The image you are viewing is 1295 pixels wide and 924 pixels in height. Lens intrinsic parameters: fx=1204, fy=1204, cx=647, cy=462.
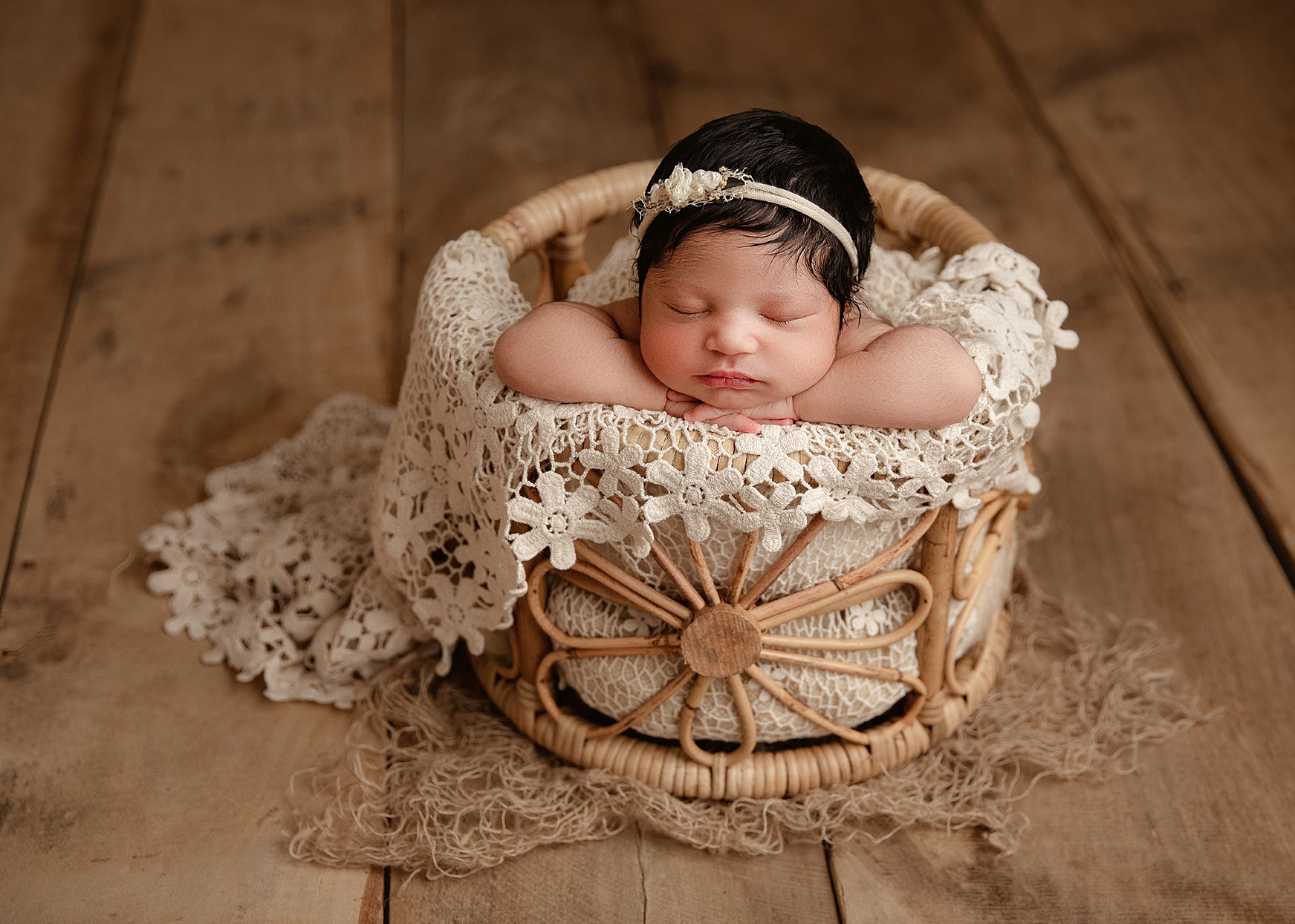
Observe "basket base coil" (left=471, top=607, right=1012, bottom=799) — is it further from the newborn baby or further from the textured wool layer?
the newborn baby

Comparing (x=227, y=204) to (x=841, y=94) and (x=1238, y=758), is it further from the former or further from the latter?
(x=1238, y=758)

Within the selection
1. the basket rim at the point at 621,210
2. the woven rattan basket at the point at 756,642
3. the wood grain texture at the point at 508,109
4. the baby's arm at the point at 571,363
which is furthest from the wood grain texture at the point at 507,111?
the baby's arm at the point at 571,363

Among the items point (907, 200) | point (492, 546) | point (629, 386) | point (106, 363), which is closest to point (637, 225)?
point (629, 386)

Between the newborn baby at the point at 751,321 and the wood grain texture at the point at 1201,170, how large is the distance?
694mm

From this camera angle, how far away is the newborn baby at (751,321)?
84cm

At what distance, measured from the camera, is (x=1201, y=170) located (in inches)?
70.9

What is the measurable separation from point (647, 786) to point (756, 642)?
19cm

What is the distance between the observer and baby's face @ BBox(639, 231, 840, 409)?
32.9 inches

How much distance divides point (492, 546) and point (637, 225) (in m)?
0.27

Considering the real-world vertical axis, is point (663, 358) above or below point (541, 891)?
above

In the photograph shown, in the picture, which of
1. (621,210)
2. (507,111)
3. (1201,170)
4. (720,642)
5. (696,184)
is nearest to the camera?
(696,184)

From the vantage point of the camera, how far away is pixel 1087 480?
1.40 m

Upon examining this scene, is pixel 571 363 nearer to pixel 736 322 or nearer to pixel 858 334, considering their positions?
pixel 736 322

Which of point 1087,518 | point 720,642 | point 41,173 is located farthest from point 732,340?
point 41,173
